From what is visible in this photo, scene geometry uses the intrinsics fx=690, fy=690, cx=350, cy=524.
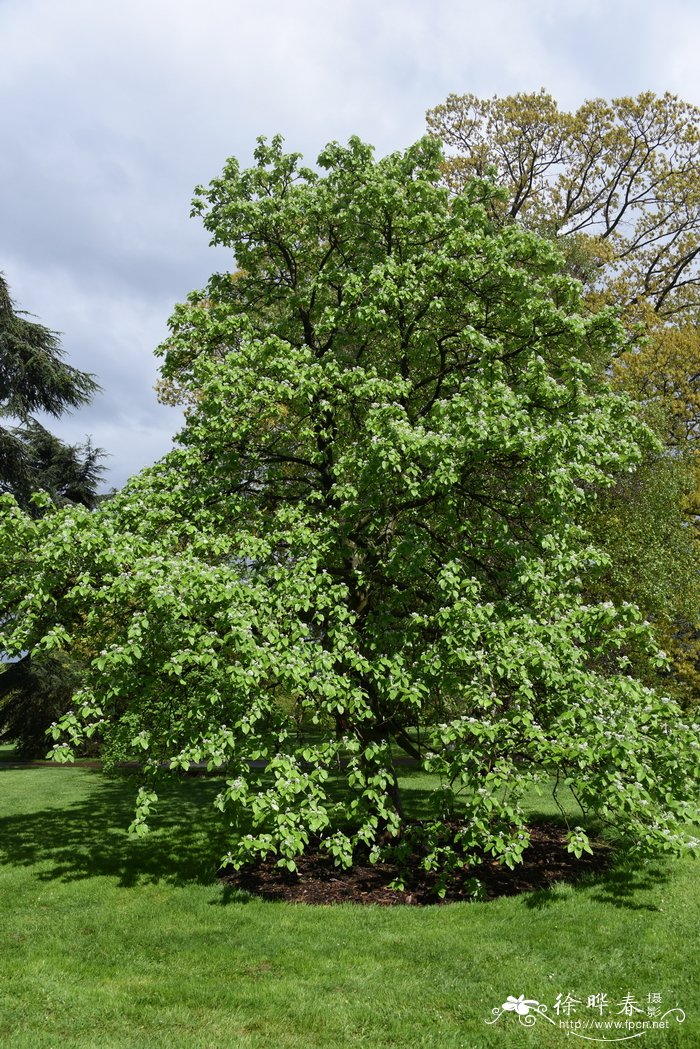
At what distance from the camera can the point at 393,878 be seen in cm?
1056

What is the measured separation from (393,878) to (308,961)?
323 cm

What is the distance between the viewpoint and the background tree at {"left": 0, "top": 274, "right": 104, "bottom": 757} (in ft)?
81.7

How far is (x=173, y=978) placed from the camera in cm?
722

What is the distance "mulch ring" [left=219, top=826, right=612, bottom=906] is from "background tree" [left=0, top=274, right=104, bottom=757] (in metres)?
15.7

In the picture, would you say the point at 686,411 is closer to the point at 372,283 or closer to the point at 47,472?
the point at 372,283

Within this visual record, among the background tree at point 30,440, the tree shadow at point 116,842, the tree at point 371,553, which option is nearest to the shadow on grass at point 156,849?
the tree shadow at point 116,842

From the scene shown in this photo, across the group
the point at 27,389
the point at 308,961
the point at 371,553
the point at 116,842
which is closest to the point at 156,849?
the point at 116,842

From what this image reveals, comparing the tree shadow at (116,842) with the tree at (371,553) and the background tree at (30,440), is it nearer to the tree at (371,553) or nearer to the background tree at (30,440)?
the tree at (371,553)

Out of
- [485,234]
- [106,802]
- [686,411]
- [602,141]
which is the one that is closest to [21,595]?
[106,802]

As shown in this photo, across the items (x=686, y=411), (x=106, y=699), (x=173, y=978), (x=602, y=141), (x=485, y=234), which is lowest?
(x=173, y=978)

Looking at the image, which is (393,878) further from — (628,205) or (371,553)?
(628,205)

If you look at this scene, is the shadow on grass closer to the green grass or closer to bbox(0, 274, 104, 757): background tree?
the green grass

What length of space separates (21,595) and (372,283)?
7354 millimetres

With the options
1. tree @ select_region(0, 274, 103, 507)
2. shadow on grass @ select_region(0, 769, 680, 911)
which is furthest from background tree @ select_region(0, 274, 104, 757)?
shadow on grass @ select_region(0, 769, 680, 911)
